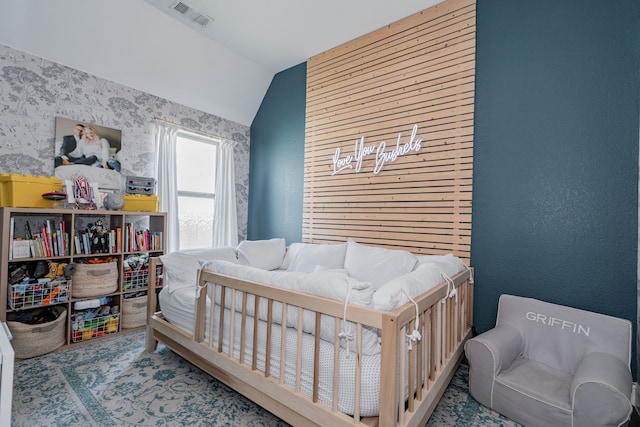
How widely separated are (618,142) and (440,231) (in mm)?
1334

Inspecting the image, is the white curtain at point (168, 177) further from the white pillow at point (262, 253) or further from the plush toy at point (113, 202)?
the white pillow at point (262, 253)

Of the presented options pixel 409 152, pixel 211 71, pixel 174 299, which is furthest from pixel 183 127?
pixel 409 152

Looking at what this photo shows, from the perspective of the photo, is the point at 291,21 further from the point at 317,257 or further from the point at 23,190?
the point at 23,190

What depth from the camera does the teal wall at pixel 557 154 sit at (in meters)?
2.04

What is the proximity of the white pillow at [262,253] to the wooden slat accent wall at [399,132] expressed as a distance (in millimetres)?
541

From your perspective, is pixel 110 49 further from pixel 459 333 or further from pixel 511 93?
pixel 459 333

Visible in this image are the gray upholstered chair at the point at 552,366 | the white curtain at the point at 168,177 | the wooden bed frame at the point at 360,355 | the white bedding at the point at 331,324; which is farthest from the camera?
the white curtain at the point at 168,177

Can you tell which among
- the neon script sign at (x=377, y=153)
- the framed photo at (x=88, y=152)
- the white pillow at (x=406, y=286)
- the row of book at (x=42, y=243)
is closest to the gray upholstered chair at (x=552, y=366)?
the white pillow at (x=406, y=286)

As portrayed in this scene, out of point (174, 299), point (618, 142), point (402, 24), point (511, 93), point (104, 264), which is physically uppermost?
point (402, 24)

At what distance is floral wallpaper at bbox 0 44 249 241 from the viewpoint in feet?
8.68

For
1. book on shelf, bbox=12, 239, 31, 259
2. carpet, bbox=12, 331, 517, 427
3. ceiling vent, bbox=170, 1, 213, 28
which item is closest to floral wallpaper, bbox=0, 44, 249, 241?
book on shelf, bbox=12, 239, 31, 259

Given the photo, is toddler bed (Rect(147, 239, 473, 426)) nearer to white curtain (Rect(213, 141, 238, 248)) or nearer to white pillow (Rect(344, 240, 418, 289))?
white pillow (Rect(344, 240, 418, 289))

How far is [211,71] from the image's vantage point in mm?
3752

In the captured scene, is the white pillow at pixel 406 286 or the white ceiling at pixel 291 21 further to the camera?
the white ceiling at pixel 291 21
